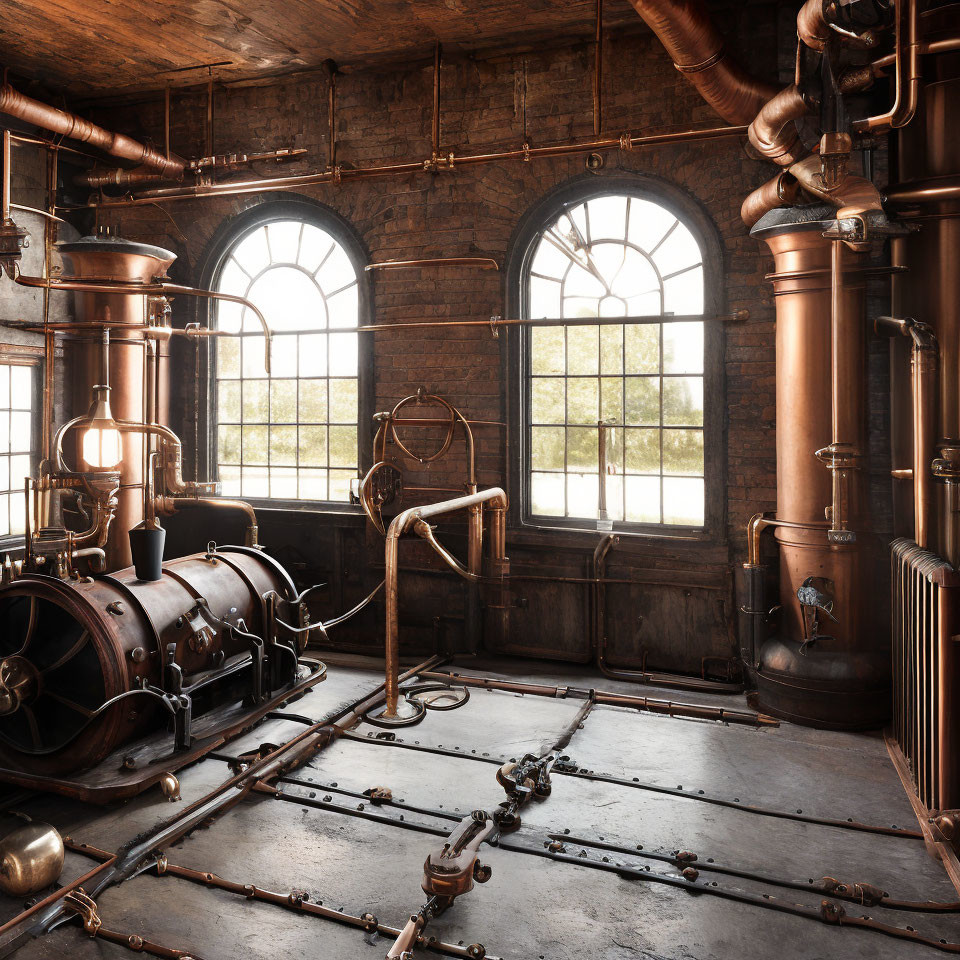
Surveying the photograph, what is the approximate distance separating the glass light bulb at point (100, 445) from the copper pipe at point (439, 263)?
2.63 meters

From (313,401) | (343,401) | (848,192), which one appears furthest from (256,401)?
(848,192)

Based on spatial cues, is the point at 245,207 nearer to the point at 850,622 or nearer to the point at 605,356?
the point at 605,356

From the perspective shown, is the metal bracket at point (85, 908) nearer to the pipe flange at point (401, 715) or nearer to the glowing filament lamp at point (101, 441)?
the pipe flange at point (401, 715)

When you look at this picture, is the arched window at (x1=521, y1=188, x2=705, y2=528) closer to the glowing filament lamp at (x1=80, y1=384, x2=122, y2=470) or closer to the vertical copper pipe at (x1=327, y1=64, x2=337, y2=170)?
the vertical copper pipe at (x1=327, y1=64, x2=337, y2=170)

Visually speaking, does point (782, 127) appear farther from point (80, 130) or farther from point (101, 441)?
point (80, 130)

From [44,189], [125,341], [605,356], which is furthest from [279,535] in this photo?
[44,189]

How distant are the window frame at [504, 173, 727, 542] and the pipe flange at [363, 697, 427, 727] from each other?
64.5 inches

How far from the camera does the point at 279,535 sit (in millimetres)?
6707

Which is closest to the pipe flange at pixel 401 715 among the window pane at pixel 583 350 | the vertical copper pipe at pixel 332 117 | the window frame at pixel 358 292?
the window frame at pixel 358 292

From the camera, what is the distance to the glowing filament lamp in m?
4.32

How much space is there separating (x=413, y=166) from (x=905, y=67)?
336 cm

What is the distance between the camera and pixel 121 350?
5.87 meters

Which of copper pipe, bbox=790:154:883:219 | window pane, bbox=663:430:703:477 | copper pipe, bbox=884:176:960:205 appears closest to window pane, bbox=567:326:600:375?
window pane, bbox=663:430:703:477

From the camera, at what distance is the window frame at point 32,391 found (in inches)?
247
